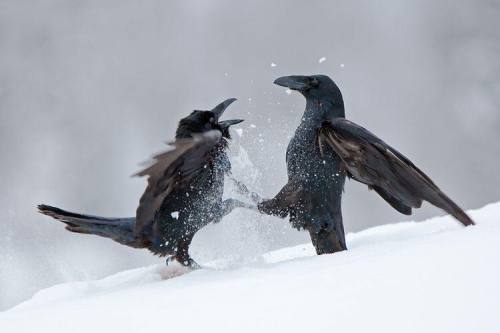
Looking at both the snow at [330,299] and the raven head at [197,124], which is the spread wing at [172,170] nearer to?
the raven head at [197,124]

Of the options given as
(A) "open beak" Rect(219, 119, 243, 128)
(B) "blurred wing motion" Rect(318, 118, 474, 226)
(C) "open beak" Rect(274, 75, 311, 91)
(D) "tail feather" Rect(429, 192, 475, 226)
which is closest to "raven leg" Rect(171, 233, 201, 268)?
(A) "open beak" Rect(219, 119, 243, 128)

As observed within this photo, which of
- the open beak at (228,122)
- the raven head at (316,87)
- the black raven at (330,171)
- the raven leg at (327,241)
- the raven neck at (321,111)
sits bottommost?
the raven leg at (327,241)

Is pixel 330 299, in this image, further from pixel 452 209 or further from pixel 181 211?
pixel 181 211

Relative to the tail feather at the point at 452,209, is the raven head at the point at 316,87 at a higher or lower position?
higher

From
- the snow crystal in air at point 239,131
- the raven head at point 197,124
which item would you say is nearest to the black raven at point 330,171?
the snow crystal in air at point 239,131

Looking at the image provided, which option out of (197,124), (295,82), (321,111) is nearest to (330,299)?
(197,124)

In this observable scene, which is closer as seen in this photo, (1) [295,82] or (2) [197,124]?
(2) [197,124]

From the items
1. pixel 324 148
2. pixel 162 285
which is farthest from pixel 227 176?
pixel 162 285
